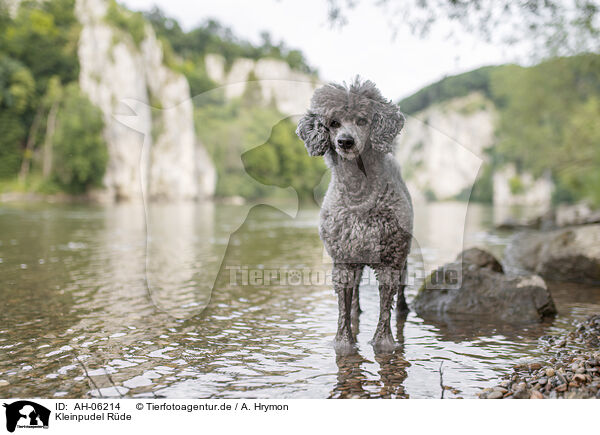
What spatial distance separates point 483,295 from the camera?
7516 millimetres

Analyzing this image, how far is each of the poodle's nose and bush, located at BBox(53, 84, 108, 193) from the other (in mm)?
56363

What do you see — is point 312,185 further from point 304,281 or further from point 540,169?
point 540,169

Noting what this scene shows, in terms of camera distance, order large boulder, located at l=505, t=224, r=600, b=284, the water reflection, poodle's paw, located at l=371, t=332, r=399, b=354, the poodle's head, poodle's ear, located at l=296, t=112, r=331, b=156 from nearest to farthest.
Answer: the water reflection < the poodle's head < poodle's ear, located at l=296, t=112, r=331, b=156 < poodle's paw, located at l=371, t=332, r=399, b=354 < large boulder, located at l=505, t=224, r=600, b=284

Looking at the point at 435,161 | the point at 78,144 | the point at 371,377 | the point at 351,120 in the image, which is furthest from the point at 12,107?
the point at 371,377

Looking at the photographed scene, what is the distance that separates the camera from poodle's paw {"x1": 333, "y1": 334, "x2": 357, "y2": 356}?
5488mm

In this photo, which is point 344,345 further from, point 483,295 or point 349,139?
point 483,295

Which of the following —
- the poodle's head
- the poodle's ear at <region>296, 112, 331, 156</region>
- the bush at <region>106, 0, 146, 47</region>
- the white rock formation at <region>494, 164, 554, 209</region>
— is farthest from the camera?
the white rock formation at <region>494, 164, 554, 209</region>

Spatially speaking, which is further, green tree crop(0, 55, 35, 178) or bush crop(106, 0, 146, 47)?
bush crop(106, 0, 146, 47)

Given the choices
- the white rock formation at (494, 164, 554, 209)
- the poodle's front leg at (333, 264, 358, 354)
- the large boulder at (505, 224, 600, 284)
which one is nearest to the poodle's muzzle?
the poodle's front leg at (333, 264, 358, 354)

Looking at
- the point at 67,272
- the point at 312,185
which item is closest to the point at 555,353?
the point at 312,185

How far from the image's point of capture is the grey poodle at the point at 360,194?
5082mm

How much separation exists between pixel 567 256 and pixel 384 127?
753 cm
